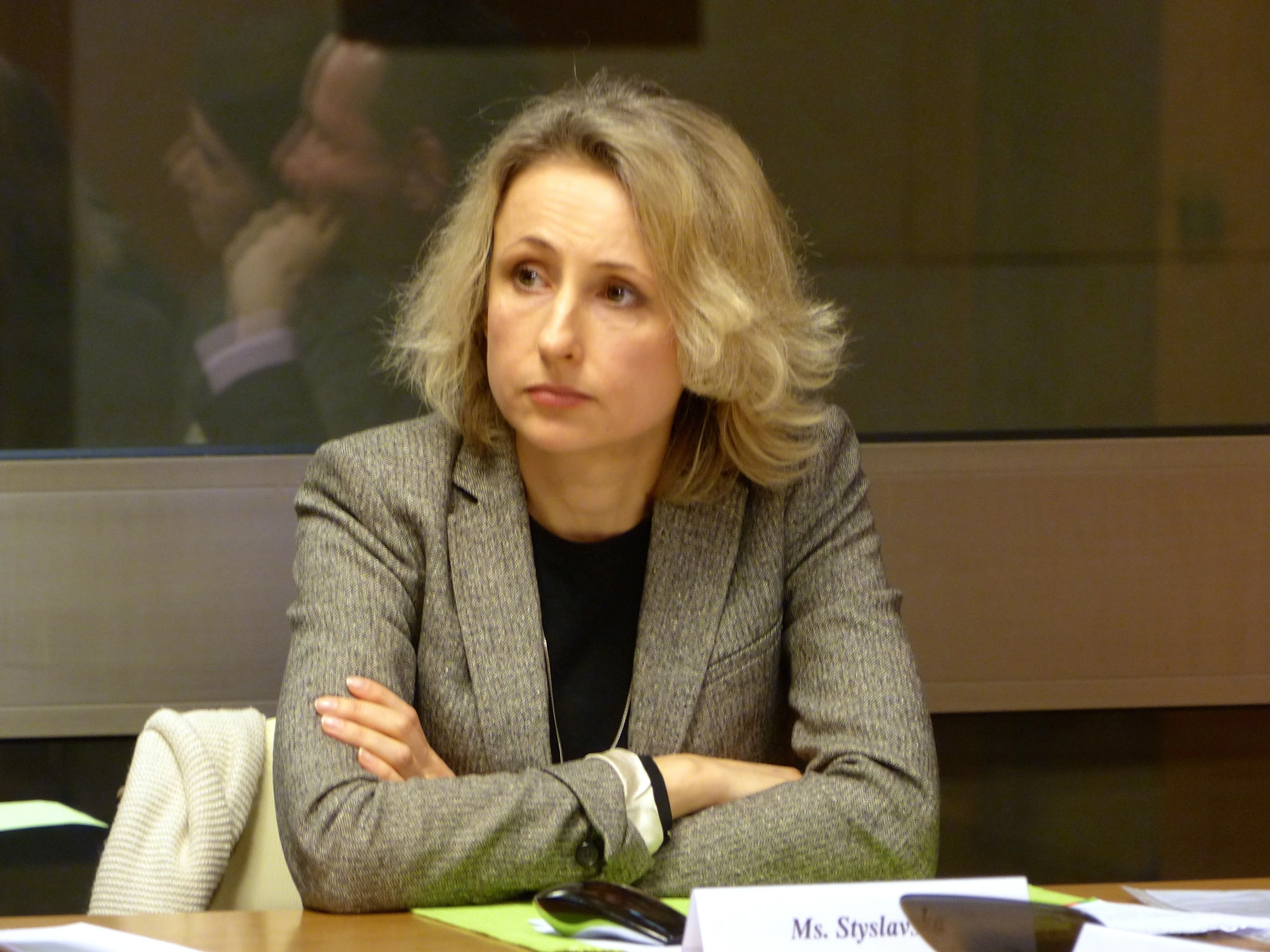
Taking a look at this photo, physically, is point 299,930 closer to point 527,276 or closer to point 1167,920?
point 1167,920

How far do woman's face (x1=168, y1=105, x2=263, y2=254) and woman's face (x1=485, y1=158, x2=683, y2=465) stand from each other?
1.14 meters

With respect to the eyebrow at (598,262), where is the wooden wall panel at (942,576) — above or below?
below

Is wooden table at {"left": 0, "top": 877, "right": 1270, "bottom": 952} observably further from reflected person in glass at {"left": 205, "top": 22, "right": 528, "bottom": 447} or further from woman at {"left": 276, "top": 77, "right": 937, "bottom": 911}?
reflected person in glass at {"left": 205, "top": 22, "right": 528, "bottom": 447}

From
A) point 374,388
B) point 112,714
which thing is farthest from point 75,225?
point 112,714

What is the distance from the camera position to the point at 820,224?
2996 millimetres

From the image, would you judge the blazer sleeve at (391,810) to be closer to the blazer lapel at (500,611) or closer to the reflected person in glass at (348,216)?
the blazer lapel at (500,611)

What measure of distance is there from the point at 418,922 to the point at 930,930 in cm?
57

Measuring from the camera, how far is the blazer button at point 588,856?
4.75 feet

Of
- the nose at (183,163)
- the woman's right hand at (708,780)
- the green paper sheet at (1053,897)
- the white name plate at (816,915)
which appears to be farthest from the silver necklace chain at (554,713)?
the nose at (183,163)

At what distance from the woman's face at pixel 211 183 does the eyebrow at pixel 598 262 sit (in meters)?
1.21

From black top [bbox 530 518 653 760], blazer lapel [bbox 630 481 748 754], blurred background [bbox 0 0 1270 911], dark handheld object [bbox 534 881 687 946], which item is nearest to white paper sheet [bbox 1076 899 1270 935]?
dark handheld object [bbox 534 881 687 946]

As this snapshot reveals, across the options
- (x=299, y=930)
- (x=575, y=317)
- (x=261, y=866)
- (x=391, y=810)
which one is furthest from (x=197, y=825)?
(x=575, y=317)

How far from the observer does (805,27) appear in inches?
116

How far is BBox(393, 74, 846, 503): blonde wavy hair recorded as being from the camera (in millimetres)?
1859
